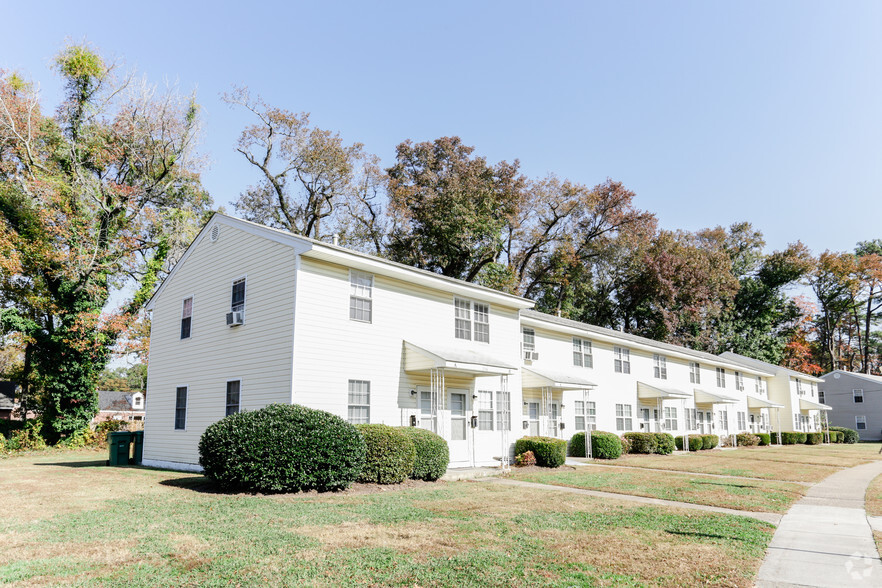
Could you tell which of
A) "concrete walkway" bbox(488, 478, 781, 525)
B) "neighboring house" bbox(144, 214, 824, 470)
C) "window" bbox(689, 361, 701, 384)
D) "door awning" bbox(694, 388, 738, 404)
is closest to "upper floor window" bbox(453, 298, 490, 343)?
"neighboring house" bbox(144, 214, 824, 470)

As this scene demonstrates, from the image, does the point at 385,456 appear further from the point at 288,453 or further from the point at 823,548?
the point at 823,548

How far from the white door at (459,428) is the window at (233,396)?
18.8ft

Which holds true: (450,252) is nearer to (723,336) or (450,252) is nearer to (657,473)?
(657,473)

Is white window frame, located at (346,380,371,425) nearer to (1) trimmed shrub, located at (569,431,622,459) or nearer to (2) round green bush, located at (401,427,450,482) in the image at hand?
(2) round green bush, located at (401,427,450,482)

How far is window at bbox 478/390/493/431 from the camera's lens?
1766 centimetres

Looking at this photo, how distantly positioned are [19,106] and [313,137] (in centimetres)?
1369

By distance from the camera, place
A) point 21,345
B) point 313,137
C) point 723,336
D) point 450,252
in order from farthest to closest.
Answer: point 723,336 → point 450,252 → point 313,137 → point 21,345

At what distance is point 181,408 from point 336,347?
589 centimetres

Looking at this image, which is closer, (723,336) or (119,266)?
(119,266)

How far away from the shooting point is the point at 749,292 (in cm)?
→ 5378

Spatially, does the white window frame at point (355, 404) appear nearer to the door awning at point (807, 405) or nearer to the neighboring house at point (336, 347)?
the neighboring house at point (336, 347)

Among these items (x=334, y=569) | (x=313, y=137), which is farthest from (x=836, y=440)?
(x=334, y=569)

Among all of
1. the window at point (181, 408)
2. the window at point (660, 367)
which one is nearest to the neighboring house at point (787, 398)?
the window at point (660, 367)

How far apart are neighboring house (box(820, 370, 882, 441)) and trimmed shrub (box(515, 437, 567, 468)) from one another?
46981 millimetres
